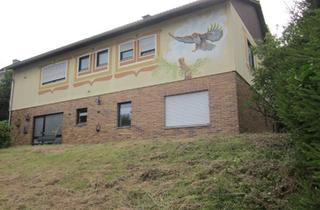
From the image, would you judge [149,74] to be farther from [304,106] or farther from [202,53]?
[304,106]

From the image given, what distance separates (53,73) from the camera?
1944 cm

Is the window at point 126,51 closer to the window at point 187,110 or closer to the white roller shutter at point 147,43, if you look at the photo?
the white roller shutter at point 147,43

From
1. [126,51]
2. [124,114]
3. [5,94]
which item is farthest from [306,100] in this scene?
[5,94]

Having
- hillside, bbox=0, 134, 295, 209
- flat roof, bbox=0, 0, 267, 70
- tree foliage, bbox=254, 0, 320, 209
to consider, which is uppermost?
flat roof, bbox=0, 0, 267, 70

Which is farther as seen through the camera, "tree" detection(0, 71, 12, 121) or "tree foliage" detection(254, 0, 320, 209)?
"tree" detection(0, 71, 12, 121)

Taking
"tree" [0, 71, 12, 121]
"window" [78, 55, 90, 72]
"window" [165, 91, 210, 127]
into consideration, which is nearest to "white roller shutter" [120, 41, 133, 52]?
"window" [78, 55, 90, 72]

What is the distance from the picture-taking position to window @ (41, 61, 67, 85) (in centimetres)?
1892

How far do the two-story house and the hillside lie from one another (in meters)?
2.76

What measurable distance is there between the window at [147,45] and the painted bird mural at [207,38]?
1.88 metres

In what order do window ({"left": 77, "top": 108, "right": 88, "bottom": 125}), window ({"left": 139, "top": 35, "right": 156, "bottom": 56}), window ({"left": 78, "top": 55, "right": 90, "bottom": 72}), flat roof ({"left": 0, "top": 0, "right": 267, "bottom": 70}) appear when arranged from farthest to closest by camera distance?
1. window ({"left": 78, "top": 55, "right": 90, "bottom": 72})
2. window ({"left": 77, "top": 108, "right": 88, "bottom": 125})
3. window ({"left": 139, "top": 35, "right": 156, "bottom": 56})
4. flat roof ({"left": 0, "top": 0, "right": 267, "bottom": 70})

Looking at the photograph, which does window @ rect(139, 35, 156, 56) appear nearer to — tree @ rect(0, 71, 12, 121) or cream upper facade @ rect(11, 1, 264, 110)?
cream upper facade @ rect(11, 1, 264, 110)

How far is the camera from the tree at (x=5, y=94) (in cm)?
2548

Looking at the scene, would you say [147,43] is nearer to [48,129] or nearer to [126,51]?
[126,51]

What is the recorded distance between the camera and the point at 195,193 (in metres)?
6.82
